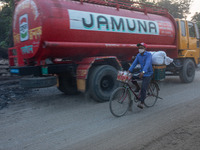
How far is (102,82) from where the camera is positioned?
19.4 feet

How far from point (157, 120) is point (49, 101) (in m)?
3.31

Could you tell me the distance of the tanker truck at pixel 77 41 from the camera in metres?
4.96

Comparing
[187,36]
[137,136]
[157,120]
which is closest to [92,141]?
[137,136]

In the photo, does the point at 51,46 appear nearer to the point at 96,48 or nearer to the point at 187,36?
the point at 96,48

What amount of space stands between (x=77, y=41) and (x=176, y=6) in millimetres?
19417

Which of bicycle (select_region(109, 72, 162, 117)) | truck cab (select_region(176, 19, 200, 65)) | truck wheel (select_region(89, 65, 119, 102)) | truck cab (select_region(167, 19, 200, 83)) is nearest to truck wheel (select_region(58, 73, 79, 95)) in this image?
truck wheel (select_region(89, 65, 119, 102))

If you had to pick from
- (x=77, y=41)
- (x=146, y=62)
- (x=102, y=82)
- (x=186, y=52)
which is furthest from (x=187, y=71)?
(x=77, y=41)

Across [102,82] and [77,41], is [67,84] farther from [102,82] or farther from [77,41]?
[77,41]

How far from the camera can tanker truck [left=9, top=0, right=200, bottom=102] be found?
4.96 meters

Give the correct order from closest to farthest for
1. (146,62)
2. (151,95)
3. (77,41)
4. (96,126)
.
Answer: (96,126) → (146,62) → (151,95) → (77,41)

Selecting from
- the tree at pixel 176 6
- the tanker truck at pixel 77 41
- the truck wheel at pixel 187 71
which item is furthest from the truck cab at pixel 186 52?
the tree at pixel 176 6

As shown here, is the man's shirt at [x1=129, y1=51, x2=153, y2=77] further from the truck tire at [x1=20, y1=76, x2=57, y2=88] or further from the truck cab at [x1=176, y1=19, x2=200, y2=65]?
the truck cab at [x1=176, y1=19, x2=200, y2=65]

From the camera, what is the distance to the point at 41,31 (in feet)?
15.7

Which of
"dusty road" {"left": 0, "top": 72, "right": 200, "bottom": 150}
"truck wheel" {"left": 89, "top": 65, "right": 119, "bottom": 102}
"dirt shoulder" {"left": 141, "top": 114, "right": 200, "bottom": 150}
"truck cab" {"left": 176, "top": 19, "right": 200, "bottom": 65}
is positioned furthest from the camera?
"truck cab" {"left": 176, "top": 19, "right": 200, "bottom": 65}
